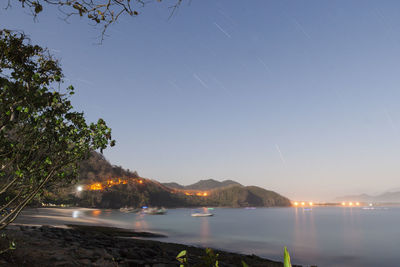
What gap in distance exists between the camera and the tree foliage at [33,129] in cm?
739

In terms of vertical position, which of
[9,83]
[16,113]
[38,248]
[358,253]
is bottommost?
[358,253]

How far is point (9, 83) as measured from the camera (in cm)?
726

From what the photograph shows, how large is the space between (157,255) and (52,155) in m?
10.0

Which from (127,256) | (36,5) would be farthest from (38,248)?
(36,5)

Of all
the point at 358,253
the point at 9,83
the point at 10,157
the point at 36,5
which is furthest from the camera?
the point at 358,253

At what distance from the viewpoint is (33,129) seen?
7.99 meters

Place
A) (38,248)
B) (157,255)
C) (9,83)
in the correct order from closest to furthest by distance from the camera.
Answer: (9,83)
(38,248)
(157,255)

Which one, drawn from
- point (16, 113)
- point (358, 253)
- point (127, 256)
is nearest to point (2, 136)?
point (16, 113)

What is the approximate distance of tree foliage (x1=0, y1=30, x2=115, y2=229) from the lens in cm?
739

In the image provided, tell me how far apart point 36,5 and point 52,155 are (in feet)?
16.5

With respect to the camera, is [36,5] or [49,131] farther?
[49,131]

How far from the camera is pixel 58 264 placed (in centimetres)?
1055

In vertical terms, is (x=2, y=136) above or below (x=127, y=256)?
above

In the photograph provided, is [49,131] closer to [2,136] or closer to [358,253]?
[2,136]
